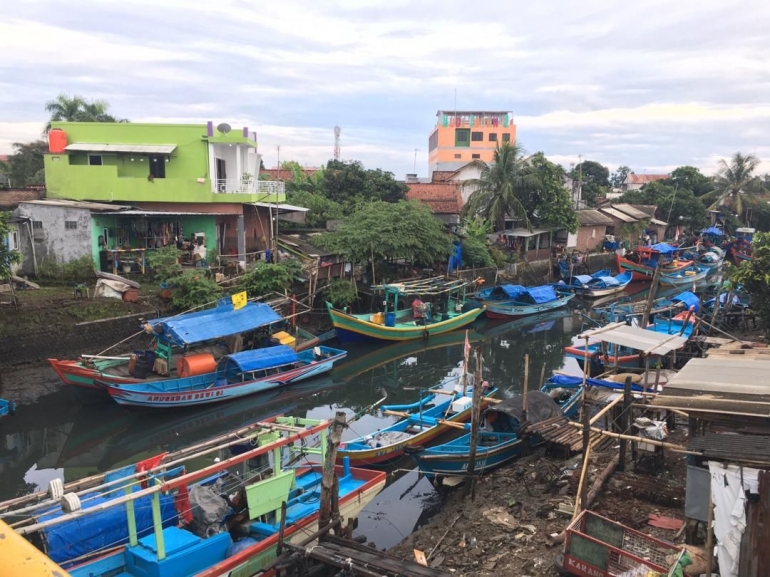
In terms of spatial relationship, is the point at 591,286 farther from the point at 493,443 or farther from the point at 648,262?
the point at 493,443

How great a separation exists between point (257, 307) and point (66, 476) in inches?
297

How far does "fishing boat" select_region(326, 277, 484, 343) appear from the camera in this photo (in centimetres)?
2344

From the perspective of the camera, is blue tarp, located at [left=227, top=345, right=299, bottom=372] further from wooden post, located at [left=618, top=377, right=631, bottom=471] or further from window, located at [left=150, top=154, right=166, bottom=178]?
window, located at [left=150, top=154, right=166, bottom=178]

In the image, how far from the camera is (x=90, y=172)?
82.0ft

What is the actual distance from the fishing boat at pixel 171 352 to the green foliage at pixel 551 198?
24.4m

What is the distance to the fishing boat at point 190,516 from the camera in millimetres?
7590

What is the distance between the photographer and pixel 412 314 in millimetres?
26016

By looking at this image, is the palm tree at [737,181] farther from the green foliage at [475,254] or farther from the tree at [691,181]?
the green foliage at [475,254]

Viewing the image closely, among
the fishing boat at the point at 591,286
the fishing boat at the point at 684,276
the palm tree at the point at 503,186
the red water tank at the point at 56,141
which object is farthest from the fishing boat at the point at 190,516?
the fishing boat at the point at 684,276

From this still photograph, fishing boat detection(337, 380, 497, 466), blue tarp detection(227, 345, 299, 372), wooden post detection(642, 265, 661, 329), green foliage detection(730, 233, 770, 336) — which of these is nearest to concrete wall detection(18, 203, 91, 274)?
blue tarp detection(227, 345, 299, 372)

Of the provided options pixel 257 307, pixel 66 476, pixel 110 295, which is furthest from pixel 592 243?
pixel 66 476

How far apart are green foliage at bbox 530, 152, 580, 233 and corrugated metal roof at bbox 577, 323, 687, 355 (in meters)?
24.2

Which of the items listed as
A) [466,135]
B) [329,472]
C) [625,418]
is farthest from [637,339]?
[466,135]

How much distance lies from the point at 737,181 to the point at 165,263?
47.9 metres
